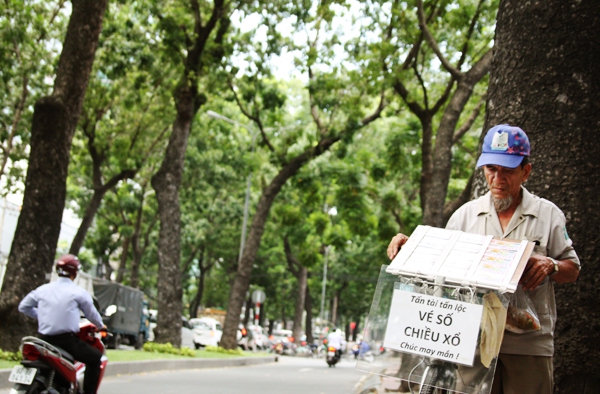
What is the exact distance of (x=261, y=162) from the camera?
2870cm

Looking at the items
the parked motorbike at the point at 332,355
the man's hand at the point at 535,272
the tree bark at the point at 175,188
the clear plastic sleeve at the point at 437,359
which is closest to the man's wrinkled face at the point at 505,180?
the man's hand at the point at 535,272

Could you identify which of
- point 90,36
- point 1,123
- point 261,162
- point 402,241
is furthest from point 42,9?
point 402,241

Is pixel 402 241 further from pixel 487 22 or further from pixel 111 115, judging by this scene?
pixel 111 115

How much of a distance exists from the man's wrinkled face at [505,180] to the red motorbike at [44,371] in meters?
4.07

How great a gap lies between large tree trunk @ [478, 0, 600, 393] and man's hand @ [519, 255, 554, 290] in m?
1.84

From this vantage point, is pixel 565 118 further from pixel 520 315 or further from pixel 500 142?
pixel 520 315

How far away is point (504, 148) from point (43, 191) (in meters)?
9.64

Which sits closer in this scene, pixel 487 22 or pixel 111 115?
pixel 487 22

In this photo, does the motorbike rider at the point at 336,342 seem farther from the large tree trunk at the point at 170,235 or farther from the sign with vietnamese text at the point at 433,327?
the sign with vietnamese text at the point at 433,327

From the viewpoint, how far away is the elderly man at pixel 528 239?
3902mm

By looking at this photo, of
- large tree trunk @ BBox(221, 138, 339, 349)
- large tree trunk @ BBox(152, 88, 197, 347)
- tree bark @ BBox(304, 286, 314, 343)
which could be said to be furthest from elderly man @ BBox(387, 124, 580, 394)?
tree bark @ BBox(304, 286, 314, 343)

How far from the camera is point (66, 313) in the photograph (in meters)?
7.02

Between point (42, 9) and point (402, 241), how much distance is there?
21.5 meters

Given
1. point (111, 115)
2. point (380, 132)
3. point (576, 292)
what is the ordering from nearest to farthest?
point (576, 292)
point (111, 115)
point (380, 132)
